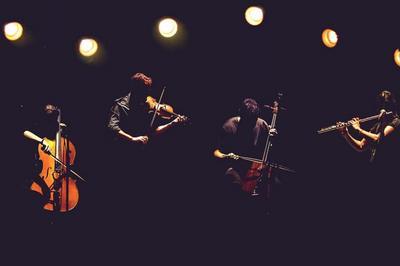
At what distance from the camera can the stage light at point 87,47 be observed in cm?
645

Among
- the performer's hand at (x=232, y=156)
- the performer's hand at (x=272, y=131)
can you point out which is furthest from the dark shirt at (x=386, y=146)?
the performer's hand at (x=232, y=156)

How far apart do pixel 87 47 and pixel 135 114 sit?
1.21 metres

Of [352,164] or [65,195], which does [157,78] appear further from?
[352,164]

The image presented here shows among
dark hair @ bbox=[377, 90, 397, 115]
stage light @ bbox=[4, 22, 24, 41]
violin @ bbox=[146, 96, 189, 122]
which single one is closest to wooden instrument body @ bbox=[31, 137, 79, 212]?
violin @ bbox=[146, 96, 189, 122]

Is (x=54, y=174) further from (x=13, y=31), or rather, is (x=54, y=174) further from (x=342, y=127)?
(x=342, y=127)

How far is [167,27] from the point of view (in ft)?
21.1

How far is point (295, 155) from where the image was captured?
7.14 m

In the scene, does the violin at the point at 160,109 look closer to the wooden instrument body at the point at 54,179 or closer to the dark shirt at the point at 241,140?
the dark shirt at the point at 241,140

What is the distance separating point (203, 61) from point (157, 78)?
0.64 m

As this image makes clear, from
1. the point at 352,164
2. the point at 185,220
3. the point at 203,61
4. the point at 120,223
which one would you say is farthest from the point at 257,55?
the point at 120,223

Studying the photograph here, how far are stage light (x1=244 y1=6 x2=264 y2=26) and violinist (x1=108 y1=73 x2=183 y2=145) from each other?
1587 millimetres

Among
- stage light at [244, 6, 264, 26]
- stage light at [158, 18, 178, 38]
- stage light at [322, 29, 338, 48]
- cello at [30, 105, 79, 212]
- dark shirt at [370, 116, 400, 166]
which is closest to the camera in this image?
cello at [30, 105, 79, 212]

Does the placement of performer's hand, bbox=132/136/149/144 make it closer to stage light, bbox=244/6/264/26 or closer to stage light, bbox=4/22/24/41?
stage light, bbox=4/22/24/41

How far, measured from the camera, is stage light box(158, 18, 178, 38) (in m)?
6.43
